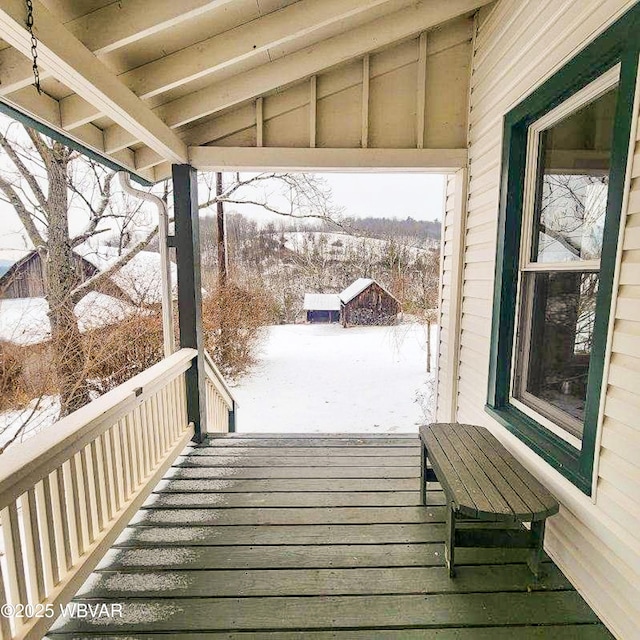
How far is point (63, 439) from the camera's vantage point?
146 cm

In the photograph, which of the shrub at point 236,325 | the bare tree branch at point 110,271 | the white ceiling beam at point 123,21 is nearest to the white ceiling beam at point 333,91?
the white ceiling beam at point 123,21

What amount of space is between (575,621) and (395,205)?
7.36 meters

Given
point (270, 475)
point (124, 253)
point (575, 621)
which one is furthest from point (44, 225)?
point (575, 621)

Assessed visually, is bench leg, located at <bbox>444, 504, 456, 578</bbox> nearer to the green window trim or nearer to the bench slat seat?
the bench slat seat

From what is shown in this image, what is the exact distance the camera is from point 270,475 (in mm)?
2516

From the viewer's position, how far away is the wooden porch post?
283 centimetres

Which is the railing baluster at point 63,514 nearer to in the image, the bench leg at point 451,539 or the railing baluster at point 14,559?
the railing baluster at point 14,559

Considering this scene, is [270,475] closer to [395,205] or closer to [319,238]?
[319,238]

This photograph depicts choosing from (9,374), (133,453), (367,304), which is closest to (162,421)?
(133,453)

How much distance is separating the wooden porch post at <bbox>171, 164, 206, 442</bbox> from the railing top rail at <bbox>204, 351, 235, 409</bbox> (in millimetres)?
364

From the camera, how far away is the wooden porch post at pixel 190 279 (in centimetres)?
283

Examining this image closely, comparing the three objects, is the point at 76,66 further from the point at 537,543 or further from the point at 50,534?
the point at 537,543

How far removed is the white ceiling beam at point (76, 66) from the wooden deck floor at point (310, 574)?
2.25 metres

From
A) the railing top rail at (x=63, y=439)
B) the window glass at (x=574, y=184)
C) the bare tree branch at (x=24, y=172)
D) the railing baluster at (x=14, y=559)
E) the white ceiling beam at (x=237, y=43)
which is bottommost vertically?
the railing baluster at (x=14, y=559)
